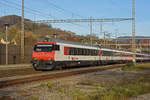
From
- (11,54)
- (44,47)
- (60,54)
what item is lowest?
(11,54)

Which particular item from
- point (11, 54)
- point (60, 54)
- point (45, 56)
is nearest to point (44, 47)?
point (45, 56)

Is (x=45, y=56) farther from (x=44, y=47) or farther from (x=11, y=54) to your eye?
(x=11, y=54)

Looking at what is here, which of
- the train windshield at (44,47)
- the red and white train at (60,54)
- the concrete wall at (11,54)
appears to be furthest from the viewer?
the concrete wall at (11,54)

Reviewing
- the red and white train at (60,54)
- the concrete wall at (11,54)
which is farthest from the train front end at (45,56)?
the concrete wall at (11,54)

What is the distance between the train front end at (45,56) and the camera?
79.7ft

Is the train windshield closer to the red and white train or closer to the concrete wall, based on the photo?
the red and white train

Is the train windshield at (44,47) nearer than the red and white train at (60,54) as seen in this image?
No

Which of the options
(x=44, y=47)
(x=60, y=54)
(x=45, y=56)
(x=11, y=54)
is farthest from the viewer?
(x=11, y=54)

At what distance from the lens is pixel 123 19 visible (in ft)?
129

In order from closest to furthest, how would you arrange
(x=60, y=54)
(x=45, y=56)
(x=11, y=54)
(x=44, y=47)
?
(x=45, y=56) → (x=44, y=47) → (x=60, y=54) → (x=11, y=54)

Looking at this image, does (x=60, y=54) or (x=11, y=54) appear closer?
(x=60, y=54)

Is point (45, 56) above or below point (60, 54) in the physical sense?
below

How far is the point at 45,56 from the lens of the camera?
80.6 feet

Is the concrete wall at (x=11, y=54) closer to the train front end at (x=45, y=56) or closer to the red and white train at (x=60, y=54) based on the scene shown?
the red and white train at (x=60, y=54)
